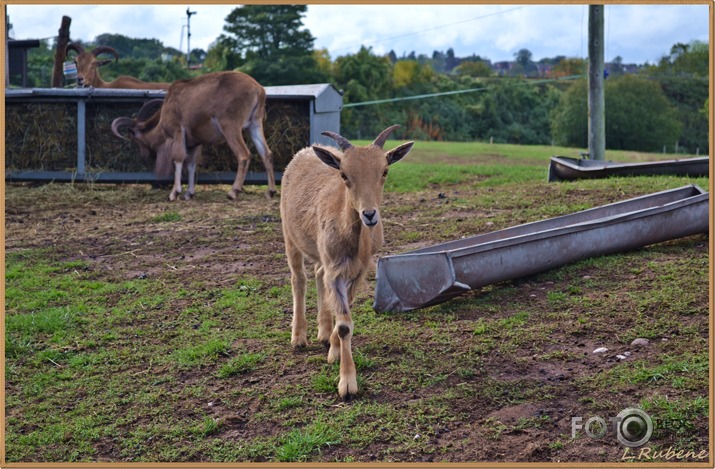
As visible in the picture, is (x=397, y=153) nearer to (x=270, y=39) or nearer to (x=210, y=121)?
(x=210, y=121)

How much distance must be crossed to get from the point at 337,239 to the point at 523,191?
607 centimetres

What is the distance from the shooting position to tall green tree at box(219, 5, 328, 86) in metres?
40.7

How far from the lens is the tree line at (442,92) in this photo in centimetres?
3806

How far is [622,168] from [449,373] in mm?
7047

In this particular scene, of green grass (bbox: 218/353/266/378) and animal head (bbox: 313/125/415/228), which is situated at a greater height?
animal head (bbox: 313/125/415/228)

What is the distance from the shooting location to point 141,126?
1447cm

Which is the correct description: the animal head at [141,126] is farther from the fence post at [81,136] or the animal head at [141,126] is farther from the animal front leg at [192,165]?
the animal front leg at [192,165]

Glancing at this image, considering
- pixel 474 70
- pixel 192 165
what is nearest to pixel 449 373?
pixel 192 165

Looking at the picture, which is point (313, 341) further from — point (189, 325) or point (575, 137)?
point (575, 137)

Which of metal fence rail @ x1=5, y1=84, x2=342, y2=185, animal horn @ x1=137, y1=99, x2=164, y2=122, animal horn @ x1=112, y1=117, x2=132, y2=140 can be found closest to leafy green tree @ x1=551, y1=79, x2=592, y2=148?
metal fence rail @ x1=5, y1=84, x2=342, y2=185

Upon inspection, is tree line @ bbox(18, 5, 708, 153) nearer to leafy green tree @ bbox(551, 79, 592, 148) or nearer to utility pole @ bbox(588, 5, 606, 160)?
leafy green tree @ bbox(551, 79, 592, 148)

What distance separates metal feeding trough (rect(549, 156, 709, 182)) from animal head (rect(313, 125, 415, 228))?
21.9ft

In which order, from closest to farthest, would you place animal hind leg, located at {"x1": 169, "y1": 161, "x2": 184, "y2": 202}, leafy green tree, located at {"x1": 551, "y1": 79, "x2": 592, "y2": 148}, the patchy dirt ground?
the patchy dirt ground
animal hind leg, located at {"x1": 169, "y1": 161, "x2": 184, "y2": 202}
leafy green tree, located at {"x1": 551, "y1": 79, "x2": 592, "y2": 148}

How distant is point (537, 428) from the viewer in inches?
182
